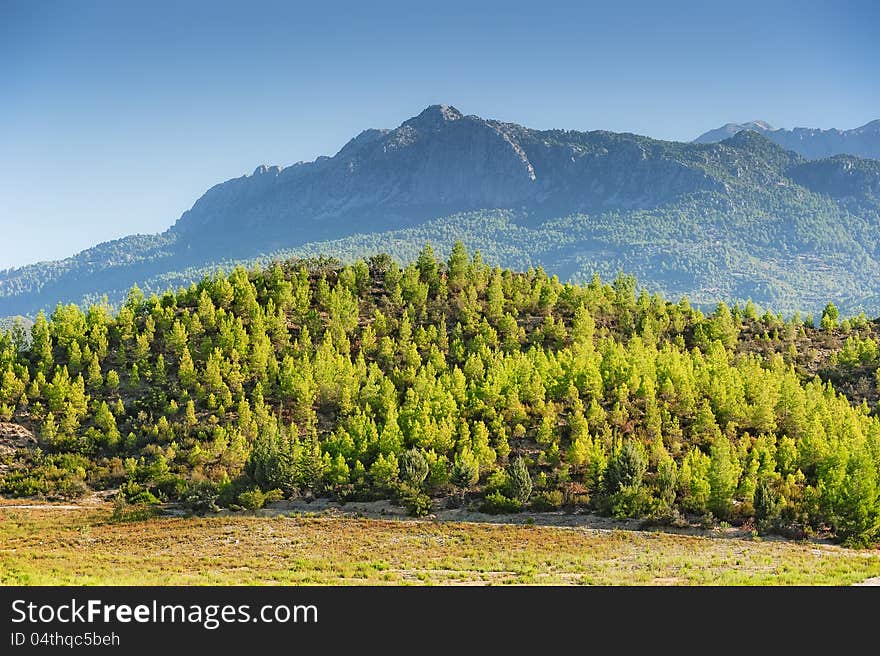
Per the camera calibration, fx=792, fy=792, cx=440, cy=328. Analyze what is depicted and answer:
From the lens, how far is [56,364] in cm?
11712

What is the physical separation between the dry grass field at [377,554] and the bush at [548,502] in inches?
202

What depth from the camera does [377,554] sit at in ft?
212

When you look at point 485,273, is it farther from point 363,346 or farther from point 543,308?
point 363,346

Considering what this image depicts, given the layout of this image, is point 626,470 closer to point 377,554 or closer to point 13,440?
point 377,554

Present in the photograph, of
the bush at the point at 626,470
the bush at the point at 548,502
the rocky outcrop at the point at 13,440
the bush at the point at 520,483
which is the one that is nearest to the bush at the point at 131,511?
the rocky outcrop at the point at 13,440

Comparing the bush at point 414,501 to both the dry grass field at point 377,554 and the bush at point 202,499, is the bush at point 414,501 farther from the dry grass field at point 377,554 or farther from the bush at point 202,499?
the bush at point 202,499

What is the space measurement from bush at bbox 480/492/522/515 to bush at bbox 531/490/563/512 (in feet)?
5.71

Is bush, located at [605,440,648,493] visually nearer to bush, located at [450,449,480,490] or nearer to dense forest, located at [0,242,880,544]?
dense forest, located at [0,242,880,544]

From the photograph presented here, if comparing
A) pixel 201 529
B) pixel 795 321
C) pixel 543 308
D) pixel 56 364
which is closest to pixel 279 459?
pixel 201 529

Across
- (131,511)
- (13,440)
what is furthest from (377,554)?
(13,440)

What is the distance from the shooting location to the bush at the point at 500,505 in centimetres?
7956

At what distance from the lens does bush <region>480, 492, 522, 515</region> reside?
79562 millimetres

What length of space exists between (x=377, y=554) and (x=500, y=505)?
18624 millimetres

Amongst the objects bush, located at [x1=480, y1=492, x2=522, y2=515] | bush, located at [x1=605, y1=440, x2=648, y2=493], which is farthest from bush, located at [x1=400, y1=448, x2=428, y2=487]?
bush, located at [x1=605, y1=440, x2=648, y2=493]
